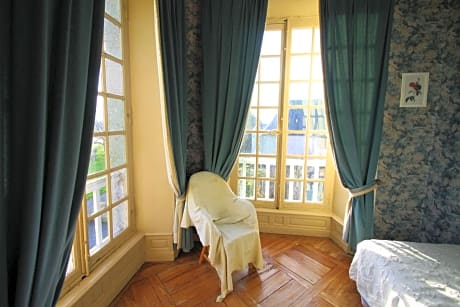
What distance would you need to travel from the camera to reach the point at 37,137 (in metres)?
0.90

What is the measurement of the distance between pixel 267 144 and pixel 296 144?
38 centimetres

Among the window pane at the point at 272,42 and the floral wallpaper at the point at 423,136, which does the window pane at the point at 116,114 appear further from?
the floral wallpaper at the point at 423,136

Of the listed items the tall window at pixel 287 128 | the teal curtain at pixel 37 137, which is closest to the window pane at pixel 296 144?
the tall window at pixel 287 128

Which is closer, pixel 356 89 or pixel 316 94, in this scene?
pixel 356 89

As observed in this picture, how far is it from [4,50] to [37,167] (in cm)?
43

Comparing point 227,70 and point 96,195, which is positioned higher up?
point 227,70

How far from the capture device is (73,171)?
1.08 m

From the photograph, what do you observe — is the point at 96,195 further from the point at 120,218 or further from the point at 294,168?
the point at 294,168

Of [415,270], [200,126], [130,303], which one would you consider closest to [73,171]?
[130,303]

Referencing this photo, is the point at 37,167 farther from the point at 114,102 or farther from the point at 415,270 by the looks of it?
the point at 415,270

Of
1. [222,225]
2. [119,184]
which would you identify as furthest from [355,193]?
[119,184]

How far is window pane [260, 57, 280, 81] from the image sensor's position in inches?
120

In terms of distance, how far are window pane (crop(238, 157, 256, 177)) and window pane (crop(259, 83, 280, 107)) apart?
0.76 meters

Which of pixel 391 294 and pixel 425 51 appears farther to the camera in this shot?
pixel 425 51
